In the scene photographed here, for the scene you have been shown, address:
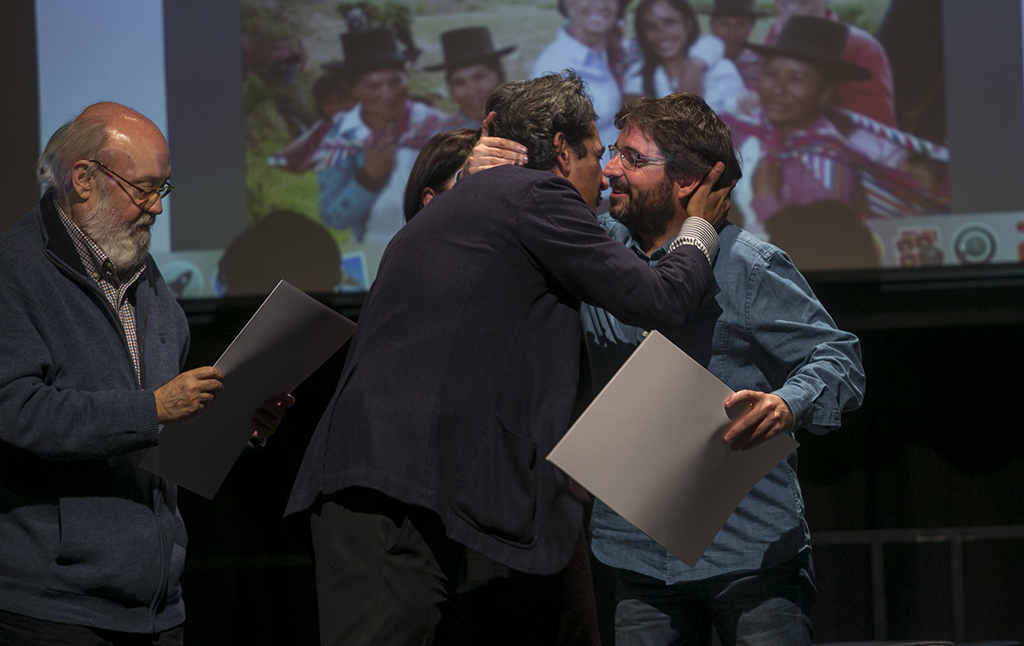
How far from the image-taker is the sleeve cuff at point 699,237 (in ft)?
5.18

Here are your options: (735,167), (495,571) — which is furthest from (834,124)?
(495,571)

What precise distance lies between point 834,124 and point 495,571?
2.54 m

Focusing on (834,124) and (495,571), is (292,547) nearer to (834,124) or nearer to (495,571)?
(495,571)

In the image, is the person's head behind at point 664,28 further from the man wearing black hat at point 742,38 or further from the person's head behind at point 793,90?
the person's head behind at point 793,90

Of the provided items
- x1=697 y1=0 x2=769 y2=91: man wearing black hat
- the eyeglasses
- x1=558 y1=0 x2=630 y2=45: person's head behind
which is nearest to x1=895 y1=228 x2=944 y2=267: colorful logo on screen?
x1=697 y1=0 x2=769 y2=91: man wearing black hat

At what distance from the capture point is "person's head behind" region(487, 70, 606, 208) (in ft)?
5.29

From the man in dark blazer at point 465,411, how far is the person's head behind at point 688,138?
27 centimetres

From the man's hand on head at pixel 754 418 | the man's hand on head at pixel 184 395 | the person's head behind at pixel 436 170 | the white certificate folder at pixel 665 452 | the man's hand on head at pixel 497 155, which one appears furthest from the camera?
the person's head behind at pixel 436 170

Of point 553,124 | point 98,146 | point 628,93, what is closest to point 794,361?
point 553,124

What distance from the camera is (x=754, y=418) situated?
4.57 feet

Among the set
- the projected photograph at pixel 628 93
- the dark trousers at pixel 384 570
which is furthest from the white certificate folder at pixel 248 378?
the projected photograph at pixel 628 93

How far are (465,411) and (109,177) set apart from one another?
2.63ft

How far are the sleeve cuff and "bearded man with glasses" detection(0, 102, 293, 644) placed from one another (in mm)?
819

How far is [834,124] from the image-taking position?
134 inches
